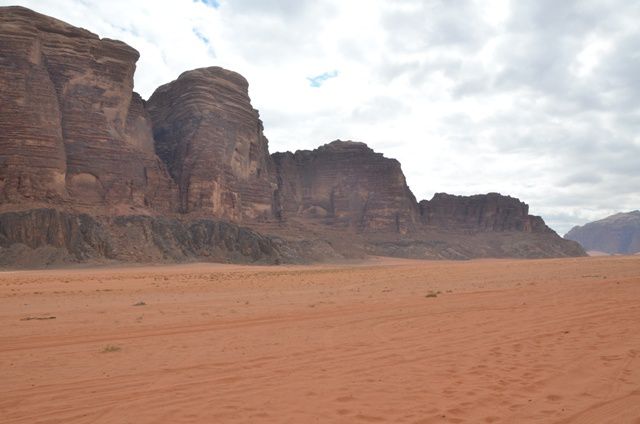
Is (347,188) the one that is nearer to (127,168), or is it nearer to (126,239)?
(127,168)

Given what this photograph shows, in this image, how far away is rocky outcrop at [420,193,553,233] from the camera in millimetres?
116312

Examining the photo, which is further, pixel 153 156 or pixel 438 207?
pixel 438 207

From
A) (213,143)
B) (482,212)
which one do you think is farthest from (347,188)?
(213,143)

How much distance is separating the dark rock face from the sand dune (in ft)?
114

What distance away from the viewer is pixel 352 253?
78.2 m

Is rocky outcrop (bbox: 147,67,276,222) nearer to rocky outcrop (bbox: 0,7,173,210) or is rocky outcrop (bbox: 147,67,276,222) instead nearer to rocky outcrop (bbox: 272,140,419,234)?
rocky outcrop (bbox: 0,7,173,210)

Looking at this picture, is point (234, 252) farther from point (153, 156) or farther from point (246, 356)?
point (246, 356)

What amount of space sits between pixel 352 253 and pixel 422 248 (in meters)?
21.2

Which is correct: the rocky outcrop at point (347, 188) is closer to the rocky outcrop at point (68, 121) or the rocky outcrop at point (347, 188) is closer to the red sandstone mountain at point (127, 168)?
the red sandstone mountain at point (127, 168)

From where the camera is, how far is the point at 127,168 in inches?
2291

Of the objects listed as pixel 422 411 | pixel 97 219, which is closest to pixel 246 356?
pixel 422 411

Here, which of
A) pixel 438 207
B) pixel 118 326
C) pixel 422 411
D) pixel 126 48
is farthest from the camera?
pixel 438 207

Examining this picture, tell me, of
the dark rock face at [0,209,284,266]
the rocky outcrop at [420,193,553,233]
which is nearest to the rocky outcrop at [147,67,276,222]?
the dark rock face at [0,209,284,266]

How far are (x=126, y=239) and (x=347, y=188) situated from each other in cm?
6346
